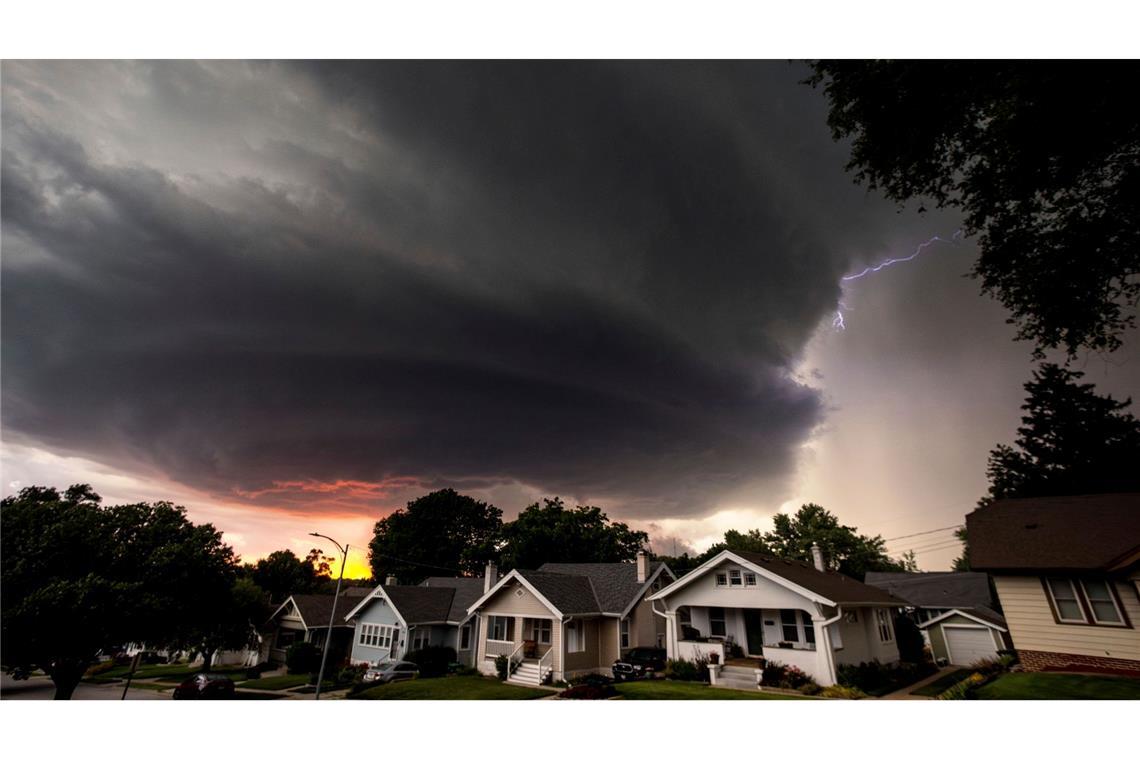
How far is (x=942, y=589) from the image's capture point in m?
28.6

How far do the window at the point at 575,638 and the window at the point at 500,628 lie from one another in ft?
9.80

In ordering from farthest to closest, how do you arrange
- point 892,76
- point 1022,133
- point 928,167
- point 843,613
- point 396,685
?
point 396,685
point 843,613
point 928,167
point 892,76
point 1022,133

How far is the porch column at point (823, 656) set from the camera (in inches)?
575

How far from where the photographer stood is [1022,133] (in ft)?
26.2

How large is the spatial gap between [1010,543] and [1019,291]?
826 cm

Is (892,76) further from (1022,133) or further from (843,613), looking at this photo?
(843,613)

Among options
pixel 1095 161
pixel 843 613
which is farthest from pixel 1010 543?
pixel 1095 161

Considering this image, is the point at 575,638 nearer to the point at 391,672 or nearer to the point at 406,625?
the point at 391,672

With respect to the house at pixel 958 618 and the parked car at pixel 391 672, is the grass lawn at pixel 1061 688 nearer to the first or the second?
the house at pixel 958 618

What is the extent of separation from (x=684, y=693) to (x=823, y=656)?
16.6ft

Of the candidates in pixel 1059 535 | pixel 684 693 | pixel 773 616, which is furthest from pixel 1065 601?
pixel 684 693

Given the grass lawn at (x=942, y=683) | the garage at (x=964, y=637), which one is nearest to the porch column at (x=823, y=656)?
the grass lawn at (x=942, y=683)

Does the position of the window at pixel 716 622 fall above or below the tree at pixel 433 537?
below

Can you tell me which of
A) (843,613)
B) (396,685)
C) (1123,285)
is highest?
(1123,285)
